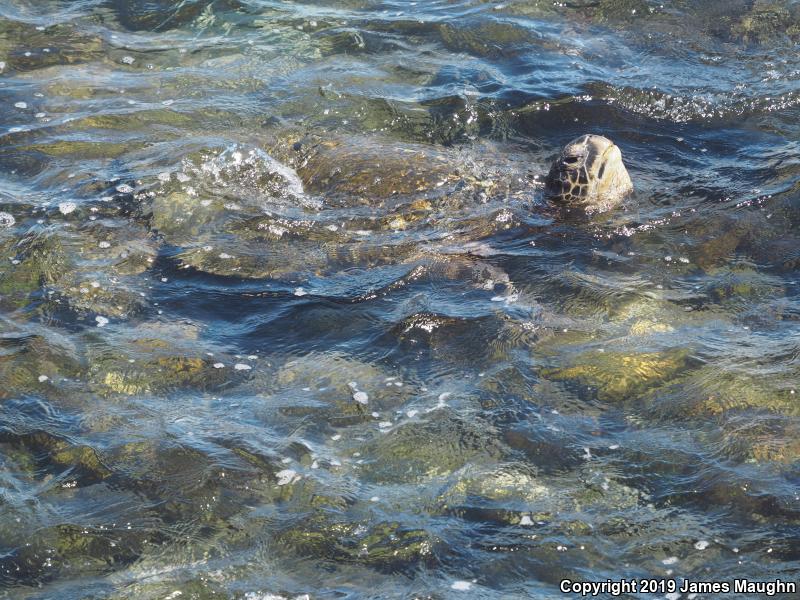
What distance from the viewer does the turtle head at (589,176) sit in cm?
638

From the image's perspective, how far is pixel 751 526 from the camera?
12.1ft

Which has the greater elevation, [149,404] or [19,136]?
[19,136]

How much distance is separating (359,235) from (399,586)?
3.07 meters

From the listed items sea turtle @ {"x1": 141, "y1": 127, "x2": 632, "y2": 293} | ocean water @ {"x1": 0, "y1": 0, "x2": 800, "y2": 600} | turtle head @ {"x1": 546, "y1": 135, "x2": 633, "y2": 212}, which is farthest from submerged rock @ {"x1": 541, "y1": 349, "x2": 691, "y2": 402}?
turtle head @ {"x1": 546, "y1": 135, "x2": 633, "y2": 212}

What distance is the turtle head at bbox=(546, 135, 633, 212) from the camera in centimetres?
638

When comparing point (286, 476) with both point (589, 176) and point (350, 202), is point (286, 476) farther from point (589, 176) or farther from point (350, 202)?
point (589, 176)

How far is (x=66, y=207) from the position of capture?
20.9 ft

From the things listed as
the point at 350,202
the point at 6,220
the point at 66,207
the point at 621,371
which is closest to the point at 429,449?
the point at 621,371

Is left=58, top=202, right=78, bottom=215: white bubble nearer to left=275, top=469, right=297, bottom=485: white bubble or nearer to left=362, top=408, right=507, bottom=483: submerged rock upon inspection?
left=275, top=469, right=297, bottom=485: white bubble

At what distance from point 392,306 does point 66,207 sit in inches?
105

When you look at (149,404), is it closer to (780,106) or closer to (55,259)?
(55,259)

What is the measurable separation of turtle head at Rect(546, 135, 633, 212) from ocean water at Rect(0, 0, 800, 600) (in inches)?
6.0

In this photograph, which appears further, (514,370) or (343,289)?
(343,289)

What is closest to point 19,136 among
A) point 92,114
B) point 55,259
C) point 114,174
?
point 92,114
